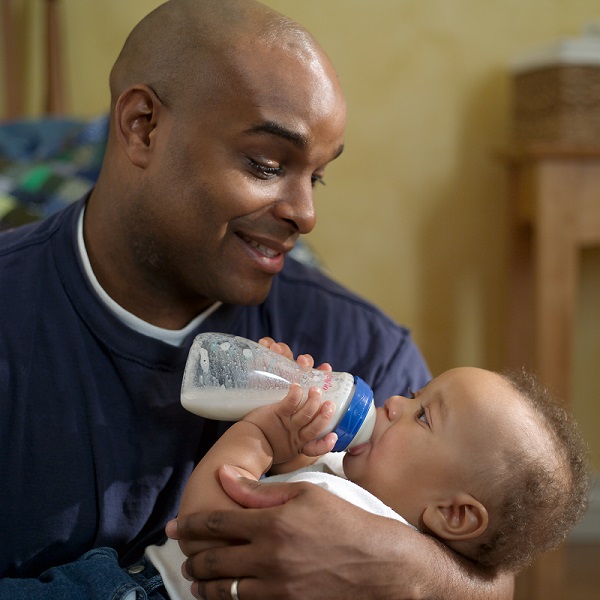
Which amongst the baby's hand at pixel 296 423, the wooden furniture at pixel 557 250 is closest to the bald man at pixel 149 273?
the baby's hand at pixel 296 423

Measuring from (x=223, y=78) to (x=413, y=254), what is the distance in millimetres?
1380

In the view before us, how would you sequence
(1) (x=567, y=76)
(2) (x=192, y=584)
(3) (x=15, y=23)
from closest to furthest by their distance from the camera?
(2) (x=192, y=584), (1) (x=567, y=76), (3) (x=15, y=23)

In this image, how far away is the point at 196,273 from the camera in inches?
52.0

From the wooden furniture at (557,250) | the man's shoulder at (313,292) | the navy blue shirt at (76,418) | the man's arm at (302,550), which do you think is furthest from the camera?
the wooden furniture at (557,250)

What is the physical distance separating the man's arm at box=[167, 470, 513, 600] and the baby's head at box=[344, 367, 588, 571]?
9 centimetres

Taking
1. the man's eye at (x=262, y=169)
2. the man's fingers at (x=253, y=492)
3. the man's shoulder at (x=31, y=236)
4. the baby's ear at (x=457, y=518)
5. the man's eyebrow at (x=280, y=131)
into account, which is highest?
the man's eyebrow at (x=280, y=131)

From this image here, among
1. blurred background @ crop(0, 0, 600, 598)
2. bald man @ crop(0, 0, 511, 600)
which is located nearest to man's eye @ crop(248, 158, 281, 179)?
bald man @ crop(0, 0, 511, 600)

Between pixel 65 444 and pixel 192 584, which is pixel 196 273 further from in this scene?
pixel 192 584

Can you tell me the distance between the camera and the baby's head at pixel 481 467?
112 centimetres

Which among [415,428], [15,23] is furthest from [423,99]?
[415,428]

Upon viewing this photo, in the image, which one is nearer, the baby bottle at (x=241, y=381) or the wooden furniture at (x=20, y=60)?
the baby bottle at (x=241, y=381)

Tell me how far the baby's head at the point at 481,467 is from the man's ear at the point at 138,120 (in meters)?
0.52

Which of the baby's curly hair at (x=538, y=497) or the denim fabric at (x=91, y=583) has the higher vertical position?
the baby's curly hair at (x=538, y=497)

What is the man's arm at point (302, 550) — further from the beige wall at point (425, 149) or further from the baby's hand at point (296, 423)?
the beige wall at point (425, 149)
